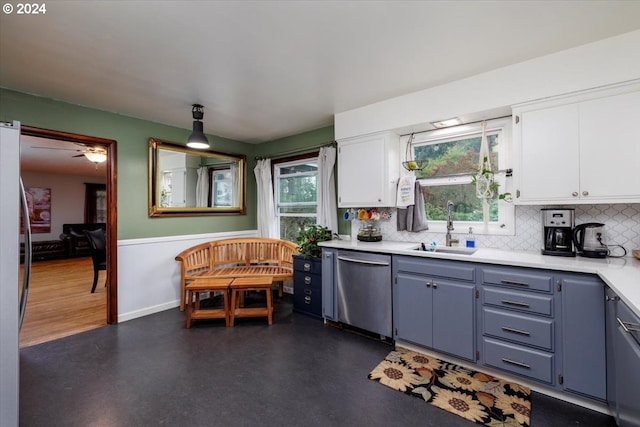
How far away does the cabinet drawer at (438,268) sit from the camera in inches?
88.9

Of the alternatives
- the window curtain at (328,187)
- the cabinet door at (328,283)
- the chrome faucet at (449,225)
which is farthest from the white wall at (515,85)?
the cabinet door at (328,283)

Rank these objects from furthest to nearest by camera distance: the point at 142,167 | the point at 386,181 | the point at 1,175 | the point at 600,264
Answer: the point at 142,167 → the point at 386,181 → the point at 600,264 → the point at 1,175

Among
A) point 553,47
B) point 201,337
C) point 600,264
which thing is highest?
point 553,47

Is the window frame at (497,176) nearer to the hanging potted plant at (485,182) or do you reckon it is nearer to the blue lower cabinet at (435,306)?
the hanging potted plant at (485,182)

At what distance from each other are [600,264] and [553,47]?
1569 mm

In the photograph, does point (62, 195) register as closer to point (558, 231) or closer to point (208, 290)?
point (208, 290)

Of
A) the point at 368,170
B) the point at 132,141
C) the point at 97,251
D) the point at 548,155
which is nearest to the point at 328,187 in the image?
the point at 368,170

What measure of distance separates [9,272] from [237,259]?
300cm

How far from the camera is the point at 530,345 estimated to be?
6.55ft

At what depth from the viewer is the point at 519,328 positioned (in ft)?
6.67

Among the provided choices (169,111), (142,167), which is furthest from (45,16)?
(142,167)

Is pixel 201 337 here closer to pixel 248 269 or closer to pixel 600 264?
pixel 248 269

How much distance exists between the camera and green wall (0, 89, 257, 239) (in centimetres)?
278

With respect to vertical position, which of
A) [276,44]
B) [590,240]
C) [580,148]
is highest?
[276,44]
